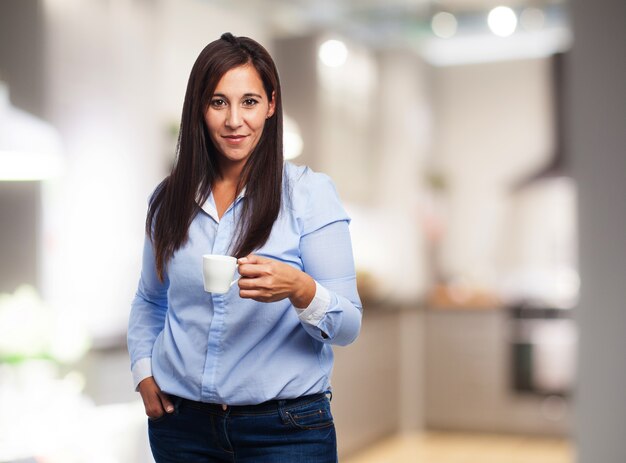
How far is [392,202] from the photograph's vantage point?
5.72m

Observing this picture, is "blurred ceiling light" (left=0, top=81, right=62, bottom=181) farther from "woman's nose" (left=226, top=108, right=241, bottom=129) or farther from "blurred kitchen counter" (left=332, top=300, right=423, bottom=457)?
"blurred kitchen counter" (left=332, top=300, right=423, bottom=457)

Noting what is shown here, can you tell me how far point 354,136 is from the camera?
16.7 ft

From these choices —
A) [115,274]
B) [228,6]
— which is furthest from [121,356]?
[228,6]

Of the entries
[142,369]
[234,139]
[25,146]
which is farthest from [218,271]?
[25,146]

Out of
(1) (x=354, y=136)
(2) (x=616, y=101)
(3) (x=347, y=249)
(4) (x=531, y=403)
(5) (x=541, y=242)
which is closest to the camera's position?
(3) (x=347, y=249)

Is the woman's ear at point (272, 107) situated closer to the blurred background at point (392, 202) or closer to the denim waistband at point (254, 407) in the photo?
the denim waistband at point (254, 407)

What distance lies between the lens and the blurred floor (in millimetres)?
5113

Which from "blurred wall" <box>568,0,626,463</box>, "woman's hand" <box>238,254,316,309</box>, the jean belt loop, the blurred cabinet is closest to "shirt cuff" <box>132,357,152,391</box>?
the jean belt loop

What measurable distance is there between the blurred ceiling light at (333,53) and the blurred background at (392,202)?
35 mm

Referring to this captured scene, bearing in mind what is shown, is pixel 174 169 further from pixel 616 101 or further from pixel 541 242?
pixel 541 242

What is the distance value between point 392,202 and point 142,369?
14.2 feet

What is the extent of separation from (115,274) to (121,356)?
0.86 feet

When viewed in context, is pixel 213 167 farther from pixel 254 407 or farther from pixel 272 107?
pixel 254 407

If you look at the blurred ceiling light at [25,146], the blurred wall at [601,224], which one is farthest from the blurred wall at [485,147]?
the blurred ceiling light at [25,146]
